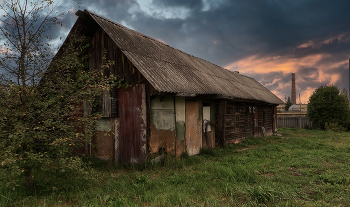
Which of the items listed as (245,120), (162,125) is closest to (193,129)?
(162,125)

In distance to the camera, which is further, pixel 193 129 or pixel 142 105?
pixel 193 129

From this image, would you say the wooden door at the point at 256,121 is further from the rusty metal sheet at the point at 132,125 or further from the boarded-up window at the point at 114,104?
the boarded-up window at the point at 114,104

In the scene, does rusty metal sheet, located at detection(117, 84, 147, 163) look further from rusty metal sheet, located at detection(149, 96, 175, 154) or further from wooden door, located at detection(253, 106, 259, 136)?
wooden door, located at detection(253, 106, 259, 136)

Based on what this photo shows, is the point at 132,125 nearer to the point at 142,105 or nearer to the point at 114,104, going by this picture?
the point at 142,105

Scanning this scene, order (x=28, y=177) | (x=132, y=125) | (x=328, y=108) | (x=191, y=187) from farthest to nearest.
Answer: (x=328, y=108)
(x=132, y=125)
(x=191, y=187)
(x=28, y=177)

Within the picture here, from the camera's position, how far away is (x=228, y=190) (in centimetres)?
437

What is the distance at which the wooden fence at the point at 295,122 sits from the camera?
23267 mm

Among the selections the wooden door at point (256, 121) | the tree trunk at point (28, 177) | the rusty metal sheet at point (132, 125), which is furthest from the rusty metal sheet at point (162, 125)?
the wooden door at point (256, 121)

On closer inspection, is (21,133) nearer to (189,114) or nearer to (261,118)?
(189,114)

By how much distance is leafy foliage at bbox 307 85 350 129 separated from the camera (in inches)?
765

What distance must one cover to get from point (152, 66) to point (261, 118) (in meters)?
10.8

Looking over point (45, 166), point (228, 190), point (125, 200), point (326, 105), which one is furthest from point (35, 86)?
point (326, 105)

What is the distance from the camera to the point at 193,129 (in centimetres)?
796

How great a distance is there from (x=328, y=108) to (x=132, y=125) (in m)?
20.8
